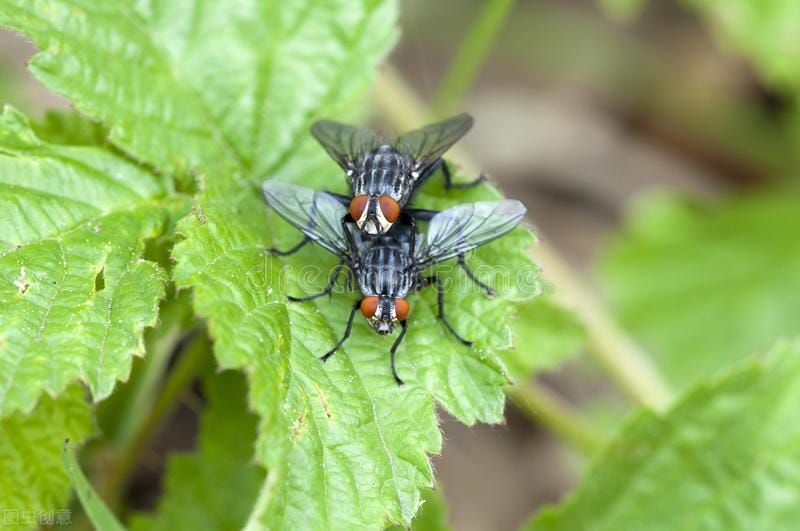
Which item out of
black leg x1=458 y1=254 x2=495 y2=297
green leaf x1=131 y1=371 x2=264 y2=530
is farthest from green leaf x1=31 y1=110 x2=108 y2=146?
black leg x1=458 y1=254 x2=495 y2=297

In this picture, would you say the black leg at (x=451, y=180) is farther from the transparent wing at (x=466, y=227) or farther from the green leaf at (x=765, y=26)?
the green leaf at (x=765, y=26)

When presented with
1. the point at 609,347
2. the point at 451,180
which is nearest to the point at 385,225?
the point at 451,180

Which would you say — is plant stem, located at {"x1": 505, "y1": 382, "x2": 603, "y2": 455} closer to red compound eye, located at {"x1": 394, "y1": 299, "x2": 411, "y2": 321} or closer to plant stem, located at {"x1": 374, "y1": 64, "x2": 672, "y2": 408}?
plant stem, located at {"x1": 374, "y1": 64, "x2": 672, "y2": 408}

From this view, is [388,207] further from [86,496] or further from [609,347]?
[609,347]

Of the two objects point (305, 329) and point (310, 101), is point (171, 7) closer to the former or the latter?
point (310, 101)

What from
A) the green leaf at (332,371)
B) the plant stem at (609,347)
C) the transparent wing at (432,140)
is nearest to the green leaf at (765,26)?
the plant stem at (609,347)

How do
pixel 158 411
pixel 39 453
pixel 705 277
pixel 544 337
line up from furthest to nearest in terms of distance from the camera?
pixel 705 277
pixel 544 337
pixel 158 411
pixel 39 453
